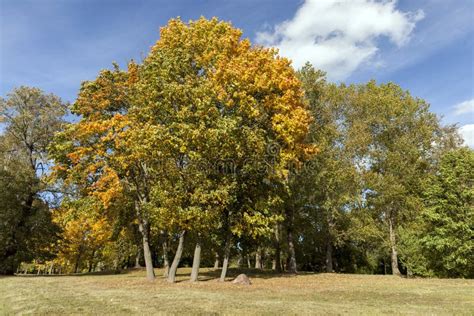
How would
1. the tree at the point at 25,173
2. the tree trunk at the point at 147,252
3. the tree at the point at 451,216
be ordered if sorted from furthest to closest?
the tree at the point at 25,173 → the tree at the point at 451,216 → the tree trunk at the point at 147,252

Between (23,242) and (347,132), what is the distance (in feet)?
107

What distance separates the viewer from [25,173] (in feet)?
102

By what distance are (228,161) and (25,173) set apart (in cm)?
2029

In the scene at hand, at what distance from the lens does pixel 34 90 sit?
32.6 m

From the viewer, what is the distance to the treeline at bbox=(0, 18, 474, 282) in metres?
21.1

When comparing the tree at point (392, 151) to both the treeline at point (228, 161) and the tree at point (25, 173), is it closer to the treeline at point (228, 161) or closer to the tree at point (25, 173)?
the treeline at point (228, 161)

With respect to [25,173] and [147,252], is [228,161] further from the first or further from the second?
[25,173]

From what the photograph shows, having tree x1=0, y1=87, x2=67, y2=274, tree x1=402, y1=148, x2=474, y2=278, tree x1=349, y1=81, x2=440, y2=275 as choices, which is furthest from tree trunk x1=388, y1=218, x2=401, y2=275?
tree x1=0, y1=87, x2=67, y2=274

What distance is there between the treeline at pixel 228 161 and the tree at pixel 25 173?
0.12m

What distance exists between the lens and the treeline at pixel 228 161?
21141mm

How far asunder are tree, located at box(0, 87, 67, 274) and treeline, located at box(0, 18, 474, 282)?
4.5 inches

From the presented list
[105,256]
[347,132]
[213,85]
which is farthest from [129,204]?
[105,256]

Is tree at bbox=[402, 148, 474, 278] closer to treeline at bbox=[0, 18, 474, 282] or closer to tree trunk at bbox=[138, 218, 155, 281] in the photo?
treeline at bbox=[0, 18, 474, 282]

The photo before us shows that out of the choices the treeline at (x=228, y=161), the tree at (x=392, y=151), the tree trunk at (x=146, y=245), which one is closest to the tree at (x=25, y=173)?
the treeline at (x=228, y=161)
